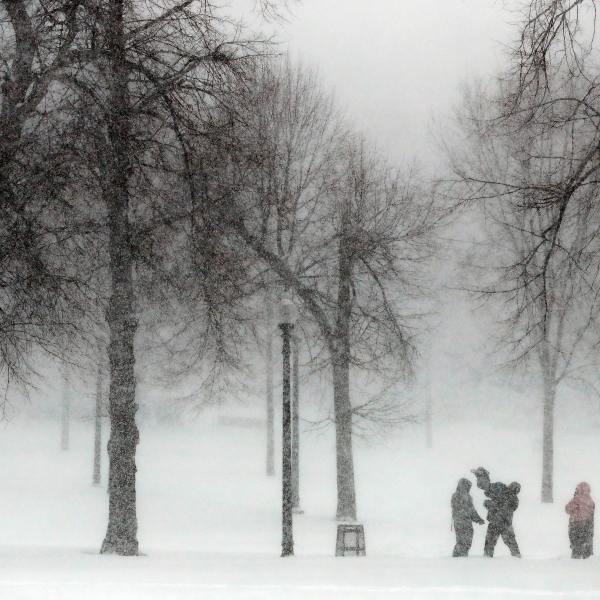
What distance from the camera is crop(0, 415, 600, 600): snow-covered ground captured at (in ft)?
33.9

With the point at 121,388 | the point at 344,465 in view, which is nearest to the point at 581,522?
the point at 344,465

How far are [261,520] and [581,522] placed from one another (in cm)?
841

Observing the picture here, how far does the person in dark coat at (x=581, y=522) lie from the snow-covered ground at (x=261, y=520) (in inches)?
28.9

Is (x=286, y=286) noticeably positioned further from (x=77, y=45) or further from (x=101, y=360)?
(x=77, y=45)

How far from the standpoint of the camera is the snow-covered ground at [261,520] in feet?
33.9

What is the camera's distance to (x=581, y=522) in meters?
15.0

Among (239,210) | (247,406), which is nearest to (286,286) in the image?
(239,210)

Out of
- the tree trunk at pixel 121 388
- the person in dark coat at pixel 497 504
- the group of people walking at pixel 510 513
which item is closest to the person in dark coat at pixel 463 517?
the group of people walking at pixel 510 513

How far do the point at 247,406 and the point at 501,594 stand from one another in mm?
36811

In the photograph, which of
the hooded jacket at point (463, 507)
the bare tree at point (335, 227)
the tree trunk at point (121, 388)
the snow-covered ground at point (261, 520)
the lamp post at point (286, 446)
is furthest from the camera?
the bare tree at point (335, 227)

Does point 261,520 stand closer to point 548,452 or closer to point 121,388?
point 548,452

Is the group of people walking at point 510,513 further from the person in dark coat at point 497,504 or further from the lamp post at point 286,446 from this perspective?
the lamp post at point 286,446

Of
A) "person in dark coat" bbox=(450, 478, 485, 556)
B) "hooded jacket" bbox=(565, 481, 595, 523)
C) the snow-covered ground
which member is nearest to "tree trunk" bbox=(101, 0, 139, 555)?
the snow-covered ground

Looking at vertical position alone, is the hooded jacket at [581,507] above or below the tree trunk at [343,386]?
below
